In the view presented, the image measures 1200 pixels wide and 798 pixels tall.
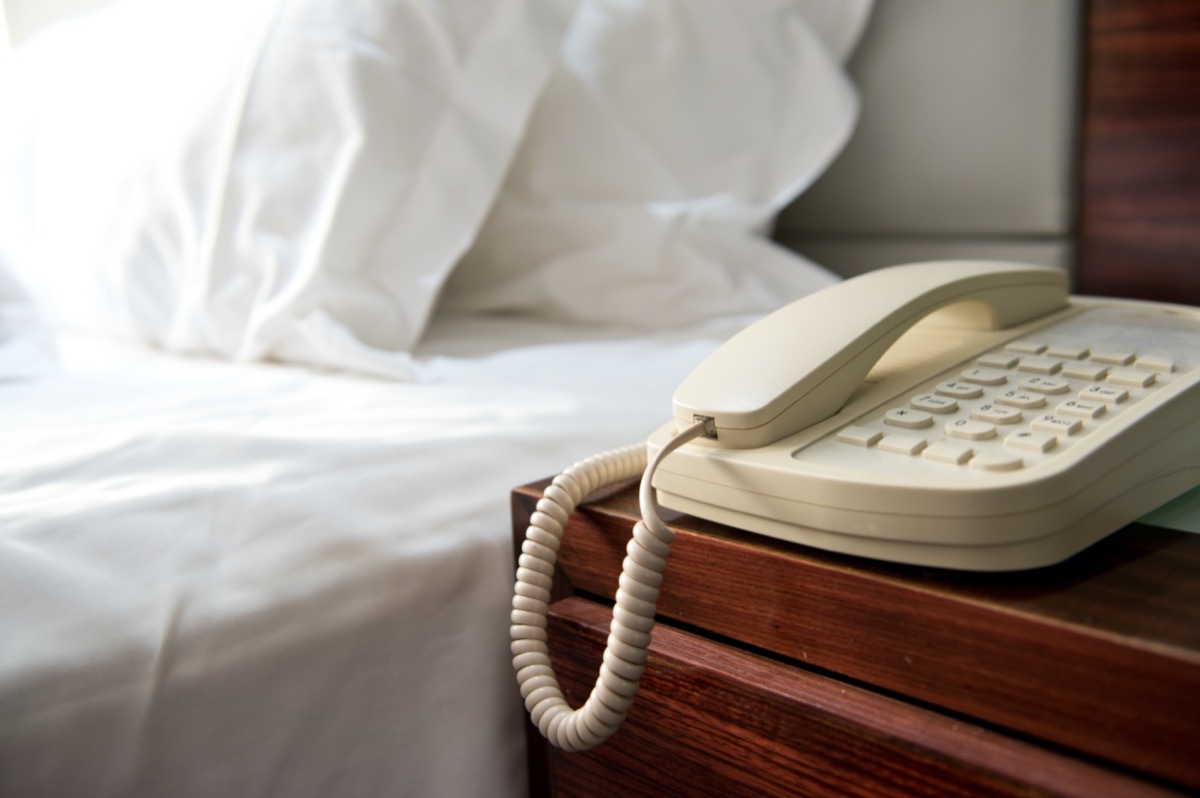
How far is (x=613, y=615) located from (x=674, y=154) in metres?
0.59

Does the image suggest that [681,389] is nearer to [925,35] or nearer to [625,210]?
[625,210]

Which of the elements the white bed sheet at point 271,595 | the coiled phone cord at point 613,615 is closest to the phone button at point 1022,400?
the coiled phone cord at point 613,615

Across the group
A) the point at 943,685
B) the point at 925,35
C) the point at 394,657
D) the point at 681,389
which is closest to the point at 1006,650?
the point at 943,685

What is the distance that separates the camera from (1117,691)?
264mm

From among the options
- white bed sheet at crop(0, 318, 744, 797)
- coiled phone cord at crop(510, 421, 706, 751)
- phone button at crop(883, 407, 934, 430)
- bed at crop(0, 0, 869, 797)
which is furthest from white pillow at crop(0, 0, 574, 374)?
phone button at crop(883, 407, 934, 430)

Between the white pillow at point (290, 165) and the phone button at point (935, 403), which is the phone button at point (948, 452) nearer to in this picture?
the phone button at point (935, 403)

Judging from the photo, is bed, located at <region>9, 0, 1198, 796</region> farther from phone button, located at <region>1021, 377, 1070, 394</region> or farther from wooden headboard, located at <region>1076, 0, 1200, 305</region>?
phone button, located at <region>1021, 377, 1070, 394</region>

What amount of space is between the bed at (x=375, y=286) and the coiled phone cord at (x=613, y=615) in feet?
0.22

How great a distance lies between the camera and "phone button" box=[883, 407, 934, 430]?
34 centimetres

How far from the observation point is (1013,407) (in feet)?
1.12

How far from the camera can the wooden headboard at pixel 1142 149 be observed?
69cm

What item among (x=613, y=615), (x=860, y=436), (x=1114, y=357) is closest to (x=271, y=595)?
(x=613, y=615)

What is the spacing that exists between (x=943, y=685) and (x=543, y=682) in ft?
0.50

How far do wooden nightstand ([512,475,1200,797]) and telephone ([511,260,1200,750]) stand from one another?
13 mm
